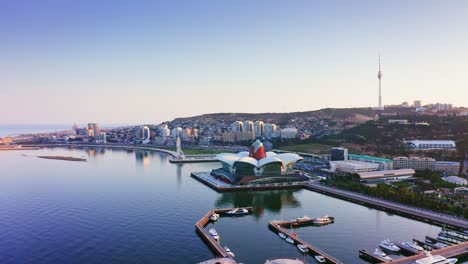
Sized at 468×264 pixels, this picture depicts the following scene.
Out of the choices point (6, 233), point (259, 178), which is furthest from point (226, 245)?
point (259, 178)

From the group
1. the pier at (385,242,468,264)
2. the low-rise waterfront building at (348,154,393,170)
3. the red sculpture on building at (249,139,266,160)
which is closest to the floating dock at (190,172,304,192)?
the red sculpture on building at (249,139,266,160)

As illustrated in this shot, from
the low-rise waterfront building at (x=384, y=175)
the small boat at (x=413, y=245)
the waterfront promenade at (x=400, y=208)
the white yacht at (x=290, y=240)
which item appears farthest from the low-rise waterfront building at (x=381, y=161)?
the white yacht at (x=290, y=240)

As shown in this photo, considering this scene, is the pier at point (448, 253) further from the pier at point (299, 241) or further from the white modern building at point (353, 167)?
the white modern building at point (353, 167)

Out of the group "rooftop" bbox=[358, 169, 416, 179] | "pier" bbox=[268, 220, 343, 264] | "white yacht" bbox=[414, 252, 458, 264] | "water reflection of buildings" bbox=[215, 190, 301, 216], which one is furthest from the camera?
"rooftop" bbox=[358, 169, 416, 179]

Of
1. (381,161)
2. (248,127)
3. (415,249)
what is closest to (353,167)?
(381,161)

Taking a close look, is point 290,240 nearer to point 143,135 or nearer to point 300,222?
point 300,222

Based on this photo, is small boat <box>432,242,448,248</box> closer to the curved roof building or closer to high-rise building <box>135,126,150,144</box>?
the curved roof building

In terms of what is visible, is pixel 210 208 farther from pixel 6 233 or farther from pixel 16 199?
pixel 16 199
